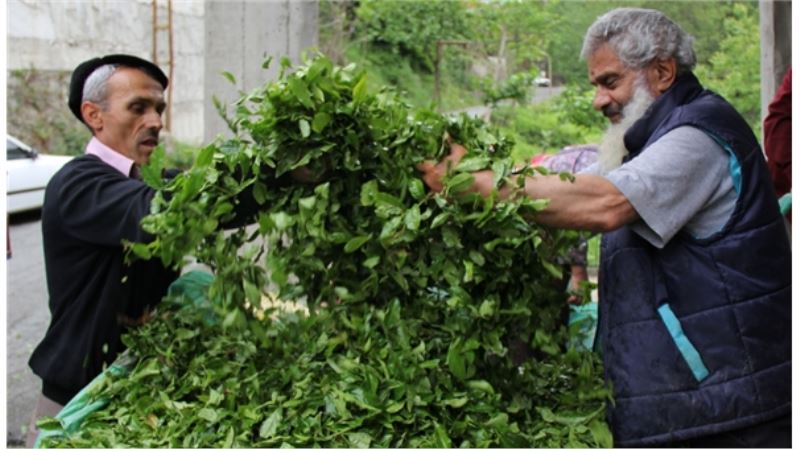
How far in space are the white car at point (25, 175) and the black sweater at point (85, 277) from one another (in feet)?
25.3

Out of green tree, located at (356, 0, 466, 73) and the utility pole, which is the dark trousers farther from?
green tree, located at (356, 0, 466, 73)

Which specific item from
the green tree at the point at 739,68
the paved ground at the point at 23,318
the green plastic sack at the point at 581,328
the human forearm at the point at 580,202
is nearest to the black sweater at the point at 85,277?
the human forearm at the point at 580,202

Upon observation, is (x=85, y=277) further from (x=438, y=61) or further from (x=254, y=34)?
(x=438, y=61)

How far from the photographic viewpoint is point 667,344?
246 centimetres

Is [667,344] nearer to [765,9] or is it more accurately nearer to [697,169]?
[697,169]

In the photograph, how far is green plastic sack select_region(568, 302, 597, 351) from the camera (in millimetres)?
2582

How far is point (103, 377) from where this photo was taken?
2582 millimetres

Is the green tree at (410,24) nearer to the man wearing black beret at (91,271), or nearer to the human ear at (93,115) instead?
the human ear at (93,115)

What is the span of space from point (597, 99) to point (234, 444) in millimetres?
1350

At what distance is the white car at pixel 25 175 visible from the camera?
33.3ft

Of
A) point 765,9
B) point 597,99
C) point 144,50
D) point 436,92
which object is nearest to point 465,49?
point 436,92

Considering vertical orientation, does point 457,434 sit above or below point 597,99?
below

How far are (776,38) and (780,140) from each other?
1586 millimetres

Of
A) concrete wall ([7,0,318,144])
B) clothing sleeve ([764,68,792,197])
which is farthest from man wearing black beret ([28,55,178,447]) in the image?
clothing sleeve ([764,68,792,197])
